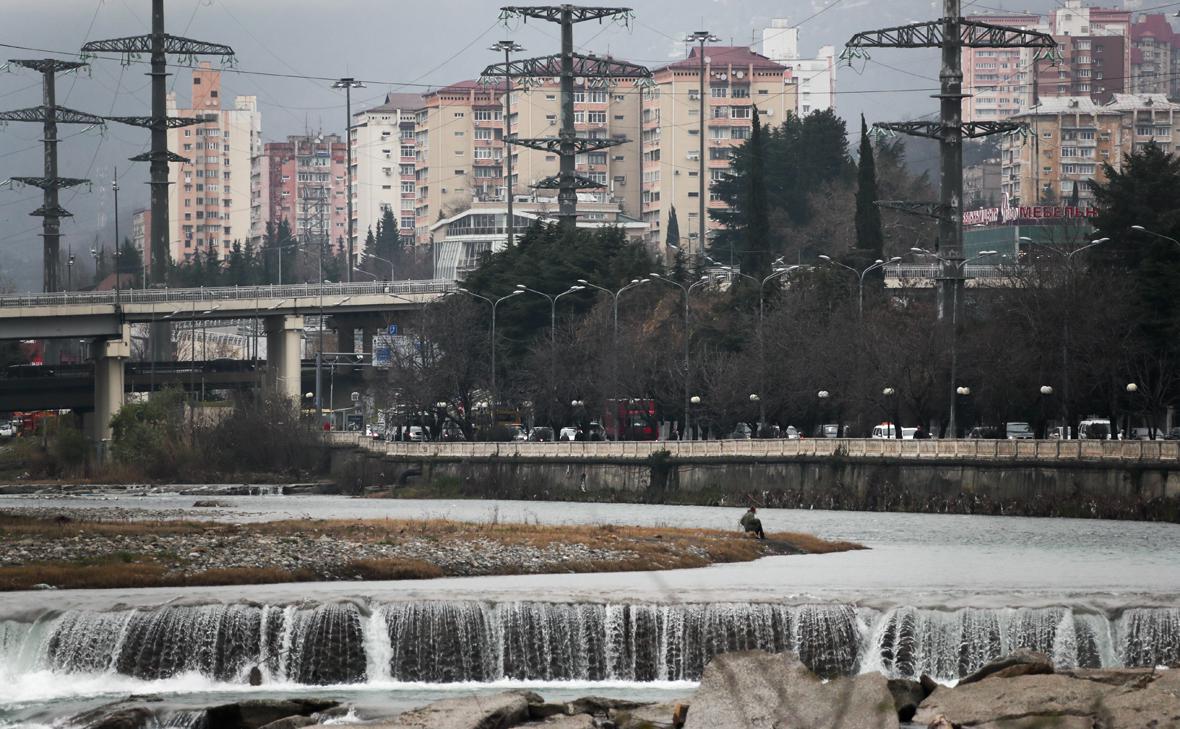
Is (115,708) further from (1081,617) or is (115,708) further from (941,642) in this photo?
(1081,617)

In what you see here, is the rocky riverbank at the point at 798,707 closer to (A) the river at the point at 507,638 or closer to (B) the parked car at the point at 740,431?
(A) the river at the point at 507,638

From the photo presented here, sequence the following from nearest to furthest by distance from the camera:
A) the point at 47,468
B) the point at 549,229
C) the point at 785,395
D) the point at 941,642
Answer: the point at 941,642 → the point at 785,395 → the point at 47,468 → the point at 549,229

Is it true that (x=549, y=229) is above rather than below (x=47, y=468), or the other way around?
above

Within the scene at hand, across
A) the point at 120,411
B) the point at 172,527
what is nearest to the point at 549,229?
the point at 120,411

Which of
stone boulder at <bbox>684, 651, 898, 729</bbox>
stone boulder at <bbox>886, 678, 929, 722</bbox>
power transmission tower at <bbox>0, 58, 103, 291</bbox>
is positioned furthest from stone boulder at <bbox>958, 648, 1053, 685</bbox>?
power transmission tower at <bbox>0, 58, 103, 291</bbox>

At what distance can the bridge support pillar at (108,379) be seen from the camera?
463 ft

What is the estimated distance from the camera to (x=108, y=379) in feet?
467

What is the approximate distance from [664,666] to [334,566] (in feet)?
50.0

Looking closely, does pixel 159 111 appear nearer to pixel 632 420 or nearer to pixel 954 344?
pixel 632 420

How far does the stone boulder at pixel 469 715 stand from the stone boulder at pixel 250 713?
170 centimetres

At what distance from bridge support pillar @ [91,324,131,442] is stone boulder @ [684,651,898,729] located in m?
106

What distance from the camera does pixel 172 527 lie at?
73.1 m

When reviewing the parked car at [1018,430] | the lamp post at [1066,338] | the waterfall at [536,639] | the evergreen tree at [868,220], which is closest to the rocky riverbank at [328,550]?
the waterfall at [536,639]

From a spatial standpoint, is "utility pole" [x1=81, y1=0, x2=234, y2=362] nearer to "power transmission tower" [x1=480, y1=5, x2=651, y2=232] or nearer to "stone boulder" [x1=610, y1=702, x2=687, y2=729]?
"power transmission tower" [x1=480, y1=5, x2=651, y2=232]
